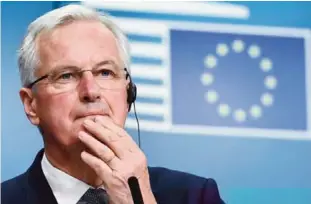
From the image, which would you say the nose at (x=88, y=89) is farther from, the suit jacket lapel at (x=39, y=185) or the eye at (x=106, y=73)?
the suit jacket lapel at (x=39, y=185)

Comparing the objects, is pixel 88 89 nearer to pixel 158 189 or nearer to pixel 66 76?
pixel 66 76

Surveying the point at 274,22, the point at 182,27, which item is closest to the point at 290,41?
the point at 274,22

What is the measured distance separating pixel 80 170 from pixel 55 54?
244mm

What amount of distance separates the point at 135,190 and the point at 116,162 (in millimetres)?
69

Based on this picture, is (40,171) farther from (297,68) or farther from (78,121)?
(297,68)

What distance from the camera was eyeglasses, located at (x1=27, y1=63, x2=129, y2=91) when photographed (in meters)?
1.51

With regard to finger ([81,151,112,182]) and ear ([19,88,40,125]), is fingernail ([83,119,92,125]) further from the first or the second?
ear ([19,88,40,125])

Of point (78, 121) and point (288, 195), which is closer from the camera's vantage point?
point (78, 121)

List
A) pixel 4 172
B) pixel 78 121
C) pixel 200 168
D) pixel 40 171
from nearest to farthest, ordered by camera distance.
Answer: pixel 78 121 < pixel 40 171 < pixel 4 172 < pixel 200 168

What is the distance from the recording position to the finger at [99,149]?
1.36 metres

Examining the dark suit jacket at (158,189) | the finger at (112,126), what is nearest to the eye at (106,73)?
the finger at (112,126)

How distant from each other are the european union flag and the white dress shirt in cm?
62

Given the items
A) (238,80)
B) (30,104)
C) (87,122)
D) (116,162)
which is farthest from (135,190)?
(238,80)

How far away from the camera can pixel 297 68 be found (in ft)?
7.42
